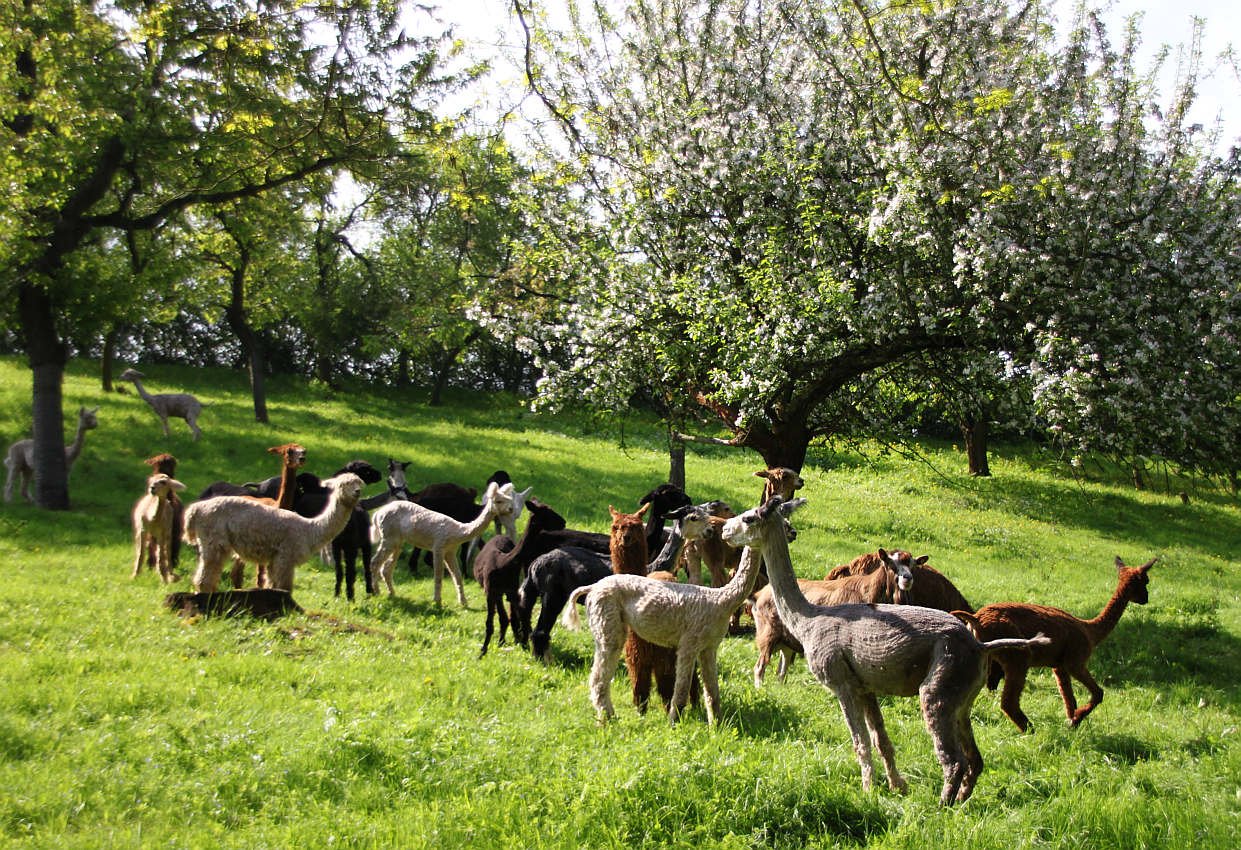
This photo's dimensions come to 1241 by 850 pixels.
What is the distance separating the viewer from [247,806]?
494 cm

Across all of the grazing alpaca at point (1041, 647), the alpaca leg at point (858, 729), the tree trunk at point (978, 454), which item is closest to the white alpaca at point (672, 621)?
the alpaca leg at point (858, 729)

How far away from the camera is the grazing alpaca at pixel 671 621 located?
6.39 metres

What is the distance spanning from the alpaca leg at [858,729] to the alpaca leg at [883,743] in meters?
0.07

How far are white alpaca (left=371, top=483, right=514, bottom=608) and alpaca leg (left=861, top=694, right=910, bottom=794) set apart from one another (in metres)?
6.66

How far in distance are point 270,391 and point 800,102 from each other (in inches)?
1063

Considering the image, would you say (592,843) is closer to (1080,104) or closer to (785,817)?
(785,817)

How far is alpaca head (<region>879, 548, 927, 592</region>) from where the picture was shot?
7371 millimetres

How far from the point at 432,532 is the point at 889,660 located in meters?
7.63

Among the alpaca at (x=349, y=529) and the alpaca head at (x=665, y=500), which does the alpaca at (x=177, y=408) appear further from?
the alpaca head at (x=665, y=500)

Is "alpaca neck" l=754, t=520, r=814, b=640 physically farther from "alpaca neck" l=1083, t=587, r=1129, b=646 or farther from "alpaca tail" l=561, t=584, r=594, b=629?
"alpaca neck" l=1083, t=587, r=1129, b=646

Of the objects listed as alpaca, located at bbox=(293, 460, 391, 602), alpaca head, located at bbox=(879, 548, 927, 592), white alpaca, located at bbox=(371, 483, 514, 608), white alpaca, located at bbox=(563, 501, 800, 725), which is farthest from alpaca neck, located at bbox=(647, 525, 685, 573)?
alpaca, located at bbox=(293, 460, 391, 602)

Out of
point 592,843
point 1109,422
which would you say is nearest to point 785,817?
point 592,843

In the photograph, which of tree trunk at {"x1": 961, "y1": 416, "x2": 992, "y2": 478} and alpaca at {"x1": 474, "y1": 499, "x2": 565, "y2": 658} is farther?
tree trunk at {"x1": 961, "y1": 416, "x2": 992, "y2": 478}

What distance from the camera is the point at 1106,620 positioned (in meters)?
7.82
